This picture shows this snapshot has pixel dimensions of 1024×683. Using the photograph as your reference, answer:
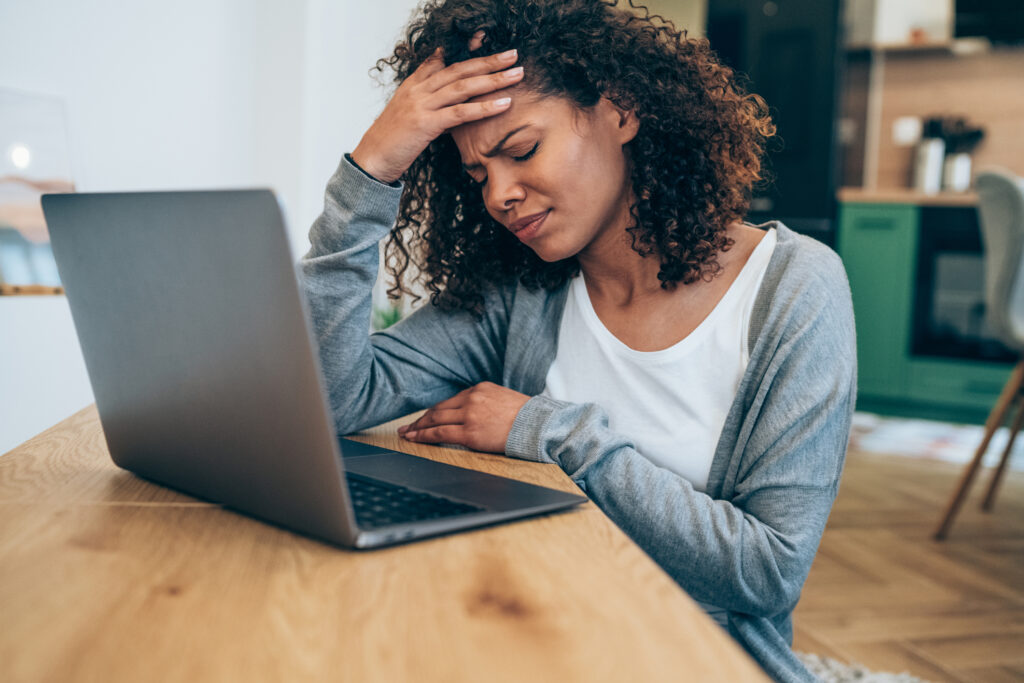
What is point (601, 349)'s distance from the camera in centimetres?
101

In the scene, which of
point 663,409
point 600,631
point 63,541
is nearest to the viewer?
point 600,631

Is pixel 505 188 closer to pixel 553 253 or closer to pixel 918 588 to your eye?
pixel 553 253

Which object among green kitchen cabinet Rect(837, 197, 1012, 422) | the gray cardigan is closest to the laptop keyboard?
the gray cardigan

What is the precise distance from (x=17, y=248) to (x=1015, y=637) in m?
2.23

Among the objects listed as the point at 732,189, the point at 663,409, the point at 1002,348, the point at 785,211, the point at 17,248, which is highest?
the point at 732,189

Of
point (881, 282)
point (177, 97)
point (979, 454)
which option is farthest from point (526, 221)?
point (881, 282)

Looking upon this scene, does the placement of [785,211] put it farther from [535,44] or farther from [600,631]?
[600,631]

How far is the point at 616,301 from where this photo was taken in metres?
1.06

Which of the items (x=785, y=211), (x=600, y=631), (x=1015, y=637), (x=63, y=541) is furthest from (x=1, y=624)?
(x=785, y=211)

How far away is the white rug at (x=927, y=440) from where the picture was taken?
3684mm

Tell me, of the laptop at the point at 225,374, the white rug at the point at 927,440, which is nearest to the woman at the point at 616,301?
the laptop at the point at 225,374

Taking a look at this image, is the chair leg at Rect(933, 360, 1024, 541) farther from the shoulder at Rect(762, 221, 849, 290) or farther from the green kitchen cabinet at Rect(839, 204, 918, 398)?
the shoulder at Rect(762, 221, 849, 290)

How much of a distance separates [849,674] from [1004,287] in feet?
4.82

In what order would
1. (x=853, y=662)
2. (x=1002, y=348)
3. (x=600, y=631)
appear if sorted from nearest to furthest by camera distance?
(x=600, y=631) → (x=853, y=662) → (x=1002, y=348)
